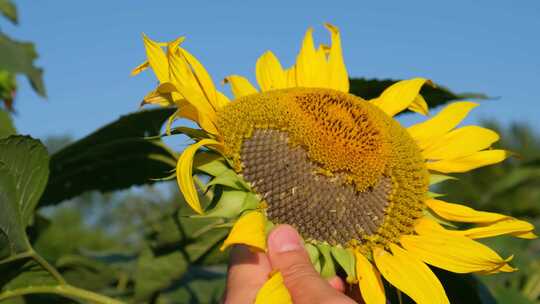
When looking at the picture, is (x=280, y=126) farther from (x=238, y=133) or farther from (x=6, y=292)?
(x=6, y=292)

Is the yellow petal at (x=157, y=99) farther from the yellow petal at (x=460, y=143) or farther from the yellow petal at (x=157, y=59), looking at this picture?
the yellow petal at (x=460, y=143)

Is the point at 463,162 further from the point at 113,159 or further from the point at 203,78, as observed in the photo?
the point at 113,159

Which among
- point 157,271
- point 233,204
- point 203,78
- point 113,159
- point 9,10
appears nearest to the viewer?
point 233,204

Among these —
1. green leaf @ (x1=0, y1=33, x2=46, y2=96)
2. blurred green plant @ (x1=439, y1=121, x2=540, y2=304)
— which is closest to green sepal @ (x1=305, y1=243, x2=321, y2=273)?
blurred green plant @ (x1=439, y1=121, x2=540, y2=304)

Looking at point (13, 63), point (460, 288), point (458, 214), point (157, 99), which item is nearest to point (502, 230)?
point (458, 214)

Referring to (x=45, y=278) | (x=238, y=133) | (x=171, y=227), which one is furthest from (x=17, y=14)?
(x=238, y=133)

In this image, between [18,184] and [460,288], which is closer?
[18,184]
